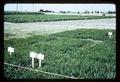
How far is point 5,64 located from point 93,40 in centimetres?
69

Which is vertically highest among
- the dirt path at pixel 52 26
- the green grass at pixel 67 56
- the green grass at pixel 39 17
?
the green grass at pixel 39 17

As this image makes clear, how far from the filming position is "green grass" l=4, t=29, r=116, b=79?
1.58m

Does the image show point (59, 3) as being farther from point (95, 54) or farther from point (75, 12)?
point (95, 54)

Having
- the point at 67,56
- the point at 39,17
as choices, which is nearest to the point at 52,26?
the point at 39,17

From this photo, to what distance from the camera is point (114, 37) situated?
1596 mm

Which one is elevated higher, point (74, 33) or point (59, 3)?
point (59, 3)

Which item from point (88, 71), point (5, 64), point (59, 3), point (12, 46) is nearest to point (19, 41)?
point (12, 46)

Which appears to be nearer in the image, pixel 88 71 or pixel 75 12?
pixel 88 71

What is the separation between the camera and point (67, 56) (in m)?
1.61

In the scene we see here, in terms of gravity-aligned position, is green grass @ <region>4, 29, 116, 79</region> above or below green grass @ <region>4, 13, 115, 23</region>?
below

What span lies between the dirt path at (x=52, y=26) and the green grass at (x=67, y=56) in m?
0.03

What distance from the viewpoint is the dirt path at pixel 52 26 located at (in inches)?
63.8

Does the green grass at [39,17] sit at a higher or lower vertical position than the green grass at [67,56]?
higher

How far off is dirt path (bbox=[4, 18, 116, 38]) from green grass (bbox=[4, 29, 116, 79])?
0.11ft
